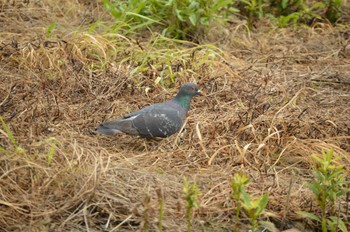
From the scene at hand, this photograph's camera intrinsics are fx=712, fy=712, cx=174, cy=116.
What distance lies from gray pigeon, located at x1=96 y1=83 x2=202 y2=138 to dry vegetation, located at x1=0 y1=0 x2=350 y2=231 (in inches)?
4.1

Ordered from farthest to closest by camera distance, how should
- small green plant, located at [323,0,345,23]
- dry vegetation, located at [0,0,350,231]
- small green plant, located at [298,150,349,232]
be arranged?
small green plant, located at [323,0,345,23] < dry vegetation, located at [0,0,350,231] < small green plant, located at [298,150,349,232]

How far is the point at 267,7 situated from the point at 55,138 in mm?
3760

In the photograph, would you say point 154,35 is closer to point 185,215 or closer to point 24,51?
point 24,51

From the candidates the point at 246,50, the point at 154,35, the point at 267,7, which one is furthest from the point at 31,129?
the point at 267,7

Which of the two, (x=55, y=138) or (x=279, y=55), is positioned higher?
(x=55, y=138)

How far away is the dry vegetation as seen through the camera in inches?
148

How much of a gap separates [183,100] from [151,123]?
1.28 feet

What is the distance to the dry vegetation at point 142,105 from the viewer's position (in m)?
3.76

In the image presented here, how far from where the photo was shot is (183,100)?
486 cm

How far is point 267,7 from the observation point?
7.38 metres

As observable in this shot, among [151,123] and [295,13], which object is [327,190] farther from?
[295,13]

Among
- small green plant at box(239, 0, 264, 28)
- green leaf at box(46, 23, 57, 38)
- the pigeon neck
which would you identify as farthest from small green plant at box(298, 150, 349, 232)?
small green plant at box(239, 0, 264, 28)

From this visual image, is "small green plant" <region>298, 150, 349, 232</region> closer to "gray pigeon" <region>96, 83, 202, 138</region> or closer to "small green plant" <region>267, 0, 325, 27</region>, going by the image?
"gray pigeon" <region>96, 83, 202, 138</region>

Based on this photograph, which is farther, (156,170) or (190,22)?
(190,22)
